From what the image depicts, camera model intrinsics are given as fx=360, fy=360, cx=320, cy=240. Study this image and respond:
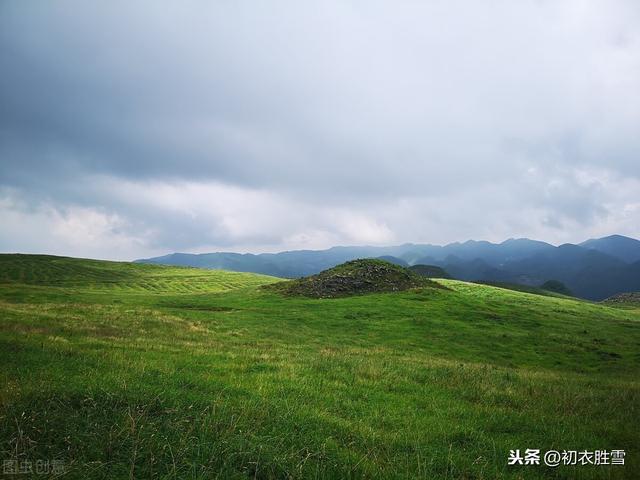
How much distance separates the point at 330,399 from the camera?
12.1 m

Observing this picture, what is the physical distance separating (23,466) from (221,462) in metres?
3.37

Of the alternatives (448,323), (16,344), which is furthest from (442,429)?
(448,323)

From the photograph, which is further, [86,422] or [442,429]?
[442,429]

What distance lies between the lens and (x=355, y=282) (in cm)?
7494

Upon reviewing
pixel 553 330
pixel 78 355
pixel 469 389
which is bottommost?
pixel 553 330

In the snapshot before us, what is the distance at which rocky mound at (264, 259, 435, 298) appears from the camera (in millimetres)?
72188

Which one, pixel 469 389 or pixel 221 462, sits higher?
pixel 221 462

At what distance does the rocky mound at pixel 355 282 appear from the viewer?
72.2 meters

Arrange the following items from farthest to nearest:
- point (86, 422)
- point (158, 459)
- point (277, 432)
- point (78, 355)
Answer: point (78, 355), point (277, 432), point (86, 422), point (158, 459)

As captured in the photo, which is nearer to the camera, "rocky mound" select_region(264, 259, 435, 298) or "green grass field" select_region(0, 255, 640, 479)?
"green grass field" select_region(0, 255, 640, 479)

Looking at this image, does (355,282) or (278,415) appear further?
(355,282)

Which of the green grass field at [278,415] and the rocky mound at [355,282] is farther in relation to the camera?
the rocky mound at [355,282]

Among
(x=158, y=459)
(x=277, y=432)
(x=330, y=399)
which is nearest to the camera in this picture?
A: (x=158, y=459)

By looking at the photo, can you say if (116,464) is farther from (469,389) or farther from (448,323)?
(448,323)
